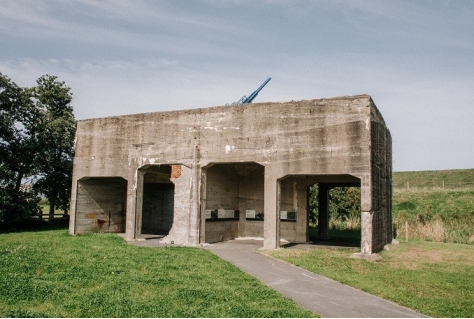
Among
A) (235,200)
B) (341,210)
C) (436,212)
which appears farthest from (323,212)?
(436,212)

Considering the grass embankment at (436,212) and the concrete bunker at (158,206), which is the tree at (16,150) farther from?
the grass embankment at (436,212)

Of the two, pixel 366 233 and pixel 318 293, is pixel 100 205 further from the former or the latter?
pixel 318 293

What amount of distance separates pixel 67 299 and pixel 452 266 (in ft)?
39.2

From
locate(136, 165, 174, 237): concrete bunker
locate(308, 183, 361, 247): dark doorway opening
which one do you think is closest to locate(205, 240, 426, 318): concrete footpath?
locate(136, 165, 174, 237): concrete bunker

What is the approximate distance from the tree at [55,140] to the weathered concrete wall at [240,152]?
5.90m

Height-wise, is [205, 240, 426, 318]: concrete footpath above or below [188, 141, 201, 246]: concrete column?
below

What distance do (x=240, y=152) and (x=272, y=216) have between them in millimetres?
3091

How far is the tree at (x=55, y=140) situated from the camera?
2761cm

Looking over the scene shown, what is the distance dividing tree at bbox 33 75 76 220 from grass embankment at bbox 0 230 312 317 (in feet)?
50.7

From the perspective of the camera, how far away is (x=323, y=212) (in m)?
24.3

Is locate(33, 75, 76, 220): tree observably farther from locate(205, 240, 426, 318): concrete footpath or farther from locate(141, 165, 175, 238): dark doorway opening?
locate(205, 240, 426, 318): concrete footpath

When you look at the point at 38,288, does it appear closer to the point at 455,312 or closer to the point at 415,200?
the point at 455,312

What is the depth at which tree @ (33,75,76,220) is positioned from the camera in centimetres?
2761

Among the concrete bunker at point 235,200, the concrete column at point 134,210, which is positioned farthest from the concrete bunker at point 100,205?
the concrete bunker at point 235,200
